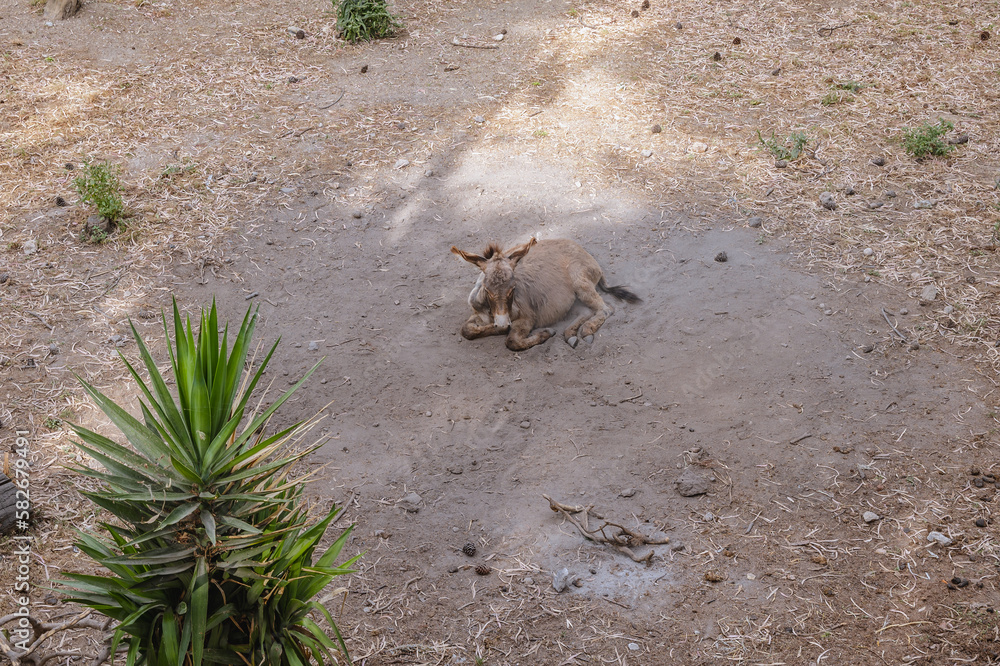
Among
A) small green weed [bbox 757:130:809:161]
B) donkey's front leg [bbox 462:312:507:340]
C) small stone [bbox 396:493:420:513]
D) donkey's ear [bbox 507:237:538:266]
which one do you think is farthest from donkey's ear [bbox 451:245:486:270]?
small green weed [bbox 757:130:809:161]

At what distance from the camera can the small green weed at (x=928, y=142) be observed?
8.20 metres

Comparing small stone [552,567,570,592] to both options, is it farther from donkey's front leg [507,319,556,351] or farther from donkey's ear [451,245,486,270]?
donkey's ear [451,245,486,270]

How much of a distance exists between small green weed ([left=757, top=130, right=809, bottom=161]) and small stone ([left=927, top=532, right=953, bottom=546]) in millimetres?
5143

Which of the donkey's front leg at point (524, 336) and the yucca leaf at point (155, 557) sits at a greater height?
the yucca leaf at point (155, 557)

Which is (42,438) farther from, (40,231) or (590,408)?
(590,408)

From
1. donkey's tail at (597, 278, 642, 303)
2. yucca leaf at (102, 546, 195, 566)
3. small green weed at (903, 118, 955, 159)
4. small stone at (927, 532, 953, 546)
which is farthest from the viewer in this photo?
small green weed at (903, 118, 955, 159)

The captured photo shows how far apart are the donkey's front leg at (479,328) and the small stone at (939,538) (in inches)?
146

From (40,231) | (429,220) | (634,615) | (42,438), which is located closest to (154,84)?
(40,231)

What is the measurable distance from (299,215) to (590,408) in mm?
4242

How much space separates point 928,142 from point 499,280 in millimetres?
5596

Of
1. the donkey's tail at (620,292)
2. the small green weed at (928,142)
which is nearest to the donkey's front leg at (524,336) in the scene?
the donkey's tail at (620,292)

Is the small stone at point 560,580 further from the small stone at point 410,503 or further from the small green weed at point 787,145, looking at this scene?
the small green weed at point 787,145

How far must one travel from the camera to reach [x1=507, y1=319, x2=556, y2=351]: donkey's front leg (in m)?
6.54

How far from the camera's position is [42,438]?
18.0 ft
